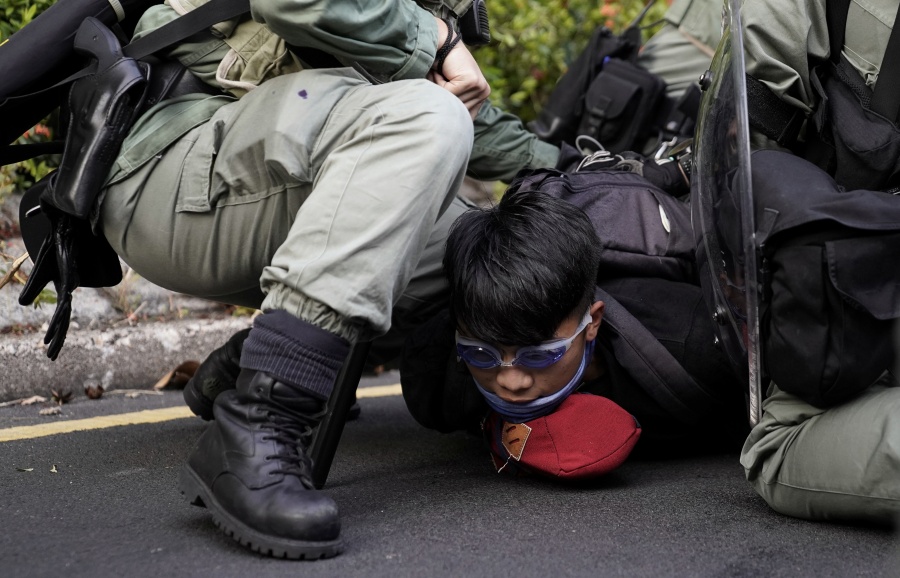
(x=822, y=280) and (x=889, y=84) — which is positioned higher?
(x=889, y=84)

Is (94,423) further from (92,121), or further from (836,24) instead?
(836,24)

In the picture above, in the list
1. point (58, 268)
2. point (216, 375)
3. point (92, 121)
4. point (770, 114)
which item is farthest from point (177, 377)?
point (770, 114)

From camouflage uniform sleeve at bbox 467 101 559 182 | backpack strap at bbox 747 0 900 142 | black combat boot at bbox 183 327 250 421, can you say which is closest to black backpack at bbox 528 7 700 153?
camouflage uniform sleeve at bbox 467 101 559 182

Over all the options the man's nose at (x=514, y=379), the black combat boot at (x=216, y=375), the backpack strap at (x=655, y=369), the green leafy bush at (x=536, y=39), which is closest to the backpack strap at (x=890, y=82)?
the backpack strap at (x=655, y=369)

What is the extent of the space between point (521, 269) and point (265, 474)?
730 millimetres

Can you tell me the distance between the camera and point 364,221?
1.86 metres

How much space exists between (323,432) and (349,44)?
80 centimetres

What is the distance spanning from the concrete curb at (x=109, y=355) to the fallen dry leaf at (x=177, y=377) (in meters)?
0.06

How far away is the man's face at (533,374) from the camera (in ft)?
7.45

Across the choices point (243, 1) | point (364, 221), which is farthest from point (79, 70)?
point (364, 221)

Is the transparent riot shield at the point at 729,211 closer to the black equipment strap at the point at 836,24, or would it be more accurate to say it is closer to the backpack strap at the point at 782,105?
the backpack strap at the point at 782,105

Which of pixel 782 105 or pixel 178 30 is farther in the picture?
pixel 782 105

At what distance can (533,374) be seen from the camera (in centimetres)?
229

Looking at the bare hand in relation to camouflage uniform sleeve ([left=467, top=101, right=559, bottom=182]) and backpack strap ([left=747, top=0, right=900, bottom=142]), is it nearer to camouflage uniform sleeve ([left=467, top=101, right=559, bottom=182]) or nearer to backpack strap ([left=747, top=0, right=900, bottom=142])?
backpack strap ([left=747, top=0, right=900, bottom=142])
